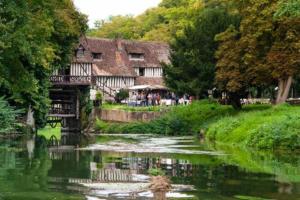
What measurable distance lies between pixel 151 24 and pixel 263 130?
93.5 metres

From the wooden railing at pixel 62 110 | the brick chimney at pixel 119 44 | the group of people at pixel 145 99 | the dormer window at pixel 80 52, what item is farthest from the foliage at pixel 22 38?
the brick chimney at pixel 119 44

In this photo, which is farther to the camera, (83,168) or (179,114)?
(179,114)

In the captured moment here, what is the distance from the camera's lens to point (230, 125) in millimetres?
47750

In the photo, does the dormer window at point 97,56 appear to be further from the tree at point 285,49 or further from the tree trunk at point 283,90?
the tree at point 285,49

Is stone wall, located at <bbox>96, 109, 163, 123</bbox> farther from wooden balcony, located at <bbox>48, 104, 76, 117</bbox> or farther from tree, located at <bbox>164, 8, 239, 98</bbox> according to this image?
tree, located at <bbox>164, 8, 239, 98</bbox>

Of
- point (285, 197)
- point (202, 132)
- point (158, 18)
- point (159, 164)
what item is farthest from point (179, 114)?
point (158, 18)

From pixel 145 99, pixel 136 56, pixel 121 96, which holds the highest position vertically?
pixel 136 56

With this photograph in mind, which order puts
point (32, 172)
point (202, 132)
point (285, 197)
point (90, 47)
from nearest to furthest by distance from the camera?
1. point (285, 197)
2. point (32, 172)
3. point (202, 132)
4. point (90, 47)

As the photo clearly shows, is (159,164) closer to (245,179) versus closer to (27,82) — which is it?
(245,179)

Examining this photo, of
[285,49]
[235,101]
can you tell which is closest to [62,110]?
[235,101]

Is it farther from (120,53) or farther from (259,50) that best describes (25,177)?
(120,53)

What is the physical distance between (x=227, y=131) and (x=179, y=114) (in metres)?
16.2

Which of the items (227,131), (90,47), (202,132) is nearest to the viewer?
(227,131)

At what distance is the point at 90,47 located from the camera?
296ft
